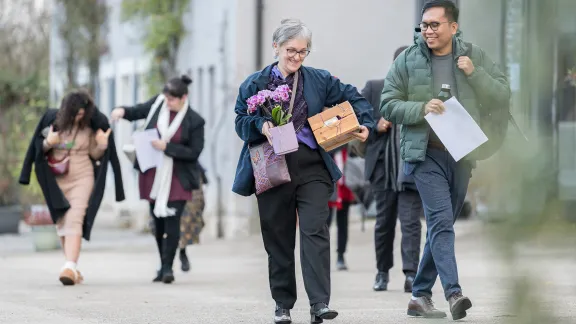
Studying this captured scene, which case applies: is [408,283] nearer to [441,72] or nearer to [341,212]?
[441,72]

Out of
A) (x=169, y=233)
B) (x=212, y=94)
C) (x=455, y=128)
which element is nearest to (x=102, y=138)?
(x=169, y=233)

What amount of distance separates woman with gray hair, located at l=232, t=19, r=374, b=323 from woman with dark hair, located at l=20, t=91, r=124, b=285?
177 inches

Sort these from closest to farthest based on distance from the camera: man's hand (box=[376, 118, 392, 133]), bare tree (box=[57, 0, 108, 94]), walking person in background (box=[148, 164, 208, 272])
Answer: man's hand (box=[376, 118, 392, 133]) < walking person in background (box=[148, 164, 208, 272]) < bare tree (box=[57, 0, 108, 94])

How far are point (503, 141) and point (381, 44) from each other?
19.7 meters

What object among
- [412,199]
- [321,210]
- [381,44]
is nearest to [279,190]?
[321,210]

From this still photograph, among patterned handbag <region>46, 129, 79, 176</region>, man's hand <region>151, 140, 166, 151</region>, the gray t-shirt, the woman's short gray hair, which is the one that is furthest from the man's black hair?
patterned handbag <region>46, 129, 79, 176</region>

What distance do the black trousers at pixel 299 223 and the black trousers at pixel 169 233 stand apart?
421cm

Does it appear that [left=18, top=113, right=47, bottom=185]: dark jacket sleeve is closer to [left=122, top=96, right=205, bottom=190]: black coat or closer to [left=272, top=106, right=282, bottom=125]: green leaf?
[left=122, top=96, right=205, bottom=190]: black coat

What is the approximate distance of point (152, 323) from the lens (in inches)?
325

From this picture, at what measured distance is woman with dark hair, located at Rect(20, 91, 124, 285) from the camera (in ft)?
39.2

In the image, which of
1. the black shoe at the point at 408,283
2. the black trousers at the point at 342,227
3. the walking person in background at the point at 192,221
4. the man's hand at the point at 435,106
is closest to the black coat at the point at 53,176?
the walking person in background at the point at 192,221

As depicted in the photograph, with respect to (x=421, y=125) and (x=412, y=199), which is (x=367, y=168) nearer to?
(x=412, y=199)

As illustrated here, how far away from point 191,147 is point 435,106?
4.77 metres

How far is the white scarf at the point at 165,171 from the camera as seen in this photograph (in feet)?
38.9
